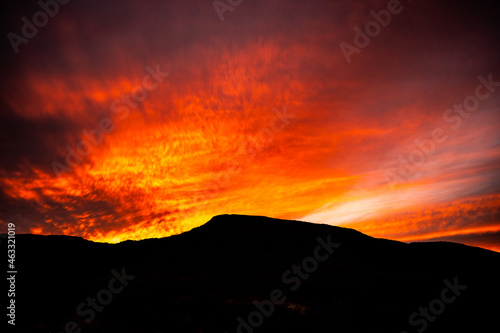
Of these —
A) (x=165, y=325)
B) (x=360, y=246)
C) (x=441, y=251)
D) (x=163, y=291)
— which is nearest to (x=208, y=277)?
(x=163, y=291)

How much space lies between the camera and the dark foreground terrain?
16.2 metres

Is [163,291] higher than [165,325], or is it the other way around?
[163,291]

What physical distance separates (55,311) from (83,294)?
9.88 ft

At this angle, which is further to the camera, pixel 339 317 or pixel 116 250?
pixel 116 250

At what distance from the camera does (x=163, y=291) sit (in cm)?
2155

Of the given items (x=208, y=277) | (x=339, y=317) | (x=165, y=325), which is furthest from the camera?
(x=208, y=277)

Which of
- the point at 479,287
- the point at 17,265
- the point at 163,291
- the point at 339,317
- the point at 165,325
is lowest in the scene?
the point at 479,287

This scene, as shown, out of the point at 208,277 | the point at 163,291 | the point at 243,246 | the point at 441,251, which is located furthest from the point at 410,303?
the point at 441,251

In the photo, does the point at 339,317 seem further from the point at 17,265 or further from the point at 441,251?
the point at 441,251

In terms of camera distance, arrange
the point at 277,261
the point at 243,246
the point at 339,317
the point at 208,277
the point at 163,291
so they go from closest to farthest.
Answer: the point at 339,317
the point at 163,291
the point at 208,277
the point at 277,261
the point at 243,246

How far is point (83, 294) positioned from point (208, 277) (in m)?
11.0

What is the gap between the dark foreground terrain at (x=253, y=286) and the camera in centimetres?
1622

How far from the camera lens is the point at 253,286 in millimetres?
23266

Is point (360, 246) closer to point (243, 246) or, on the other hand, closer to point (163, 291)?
point (243, 246)
